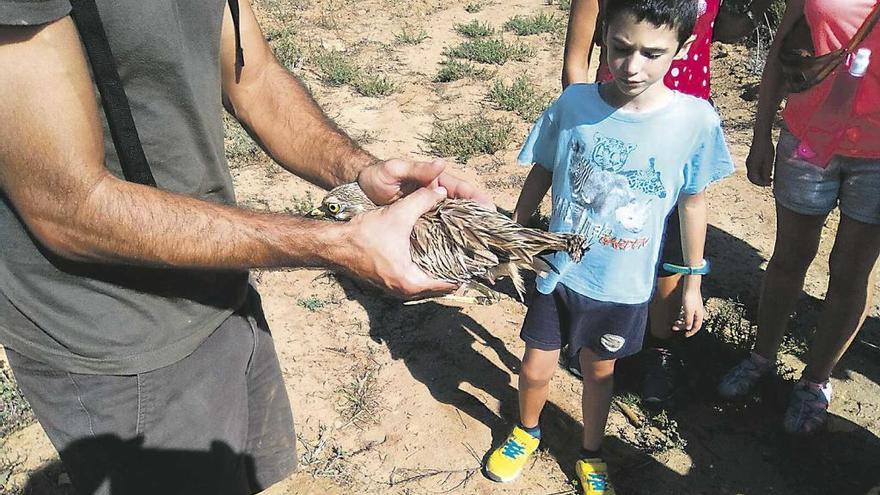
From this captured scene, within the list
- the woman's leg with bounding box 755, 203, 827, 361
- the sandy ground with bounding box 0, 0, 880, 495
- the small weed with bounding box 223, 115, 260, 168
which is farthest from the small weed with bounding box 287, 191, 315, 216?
the woman's leg with bounding box 755, 203, 827, 361

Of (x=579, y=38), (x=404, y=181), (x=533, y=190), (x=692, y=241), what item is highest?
(x=579, y=38)

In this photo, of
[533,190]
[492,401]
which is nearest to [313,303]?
[492,401]

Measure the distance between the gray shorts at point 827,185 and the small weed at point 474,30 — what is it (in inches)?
227

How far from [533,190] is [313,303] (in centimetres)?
228

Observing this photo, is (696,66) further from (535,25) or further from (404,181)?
(535,25)

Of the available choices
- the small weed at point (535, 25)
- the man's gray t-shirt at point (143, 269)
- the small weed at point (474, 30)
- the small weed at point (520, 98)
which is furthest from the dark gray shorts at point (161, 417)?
the small weed at point (535, 25)

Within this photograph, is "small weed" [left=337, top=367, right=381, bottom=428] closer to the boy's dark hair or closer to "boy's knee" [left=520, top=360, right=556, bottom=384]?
"boy's knee" [left=520, top=360, right=556, bottom=384]

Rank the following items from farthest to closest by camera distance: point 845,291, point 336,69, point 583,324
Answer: point 336,69 → point 845,291 → point 583,324

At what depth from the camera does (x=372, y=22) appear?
9578 millimetres

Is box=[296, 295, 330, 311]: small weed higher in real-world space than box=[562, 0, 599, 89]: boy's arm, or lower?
lower

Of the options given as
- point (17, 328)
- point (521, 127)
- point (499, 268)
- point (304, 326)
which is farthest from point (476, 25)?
point (17, 328)

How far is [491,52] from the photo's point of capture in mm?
8500

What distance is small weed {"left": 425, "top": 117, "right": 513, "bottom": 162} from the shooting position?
6.72m

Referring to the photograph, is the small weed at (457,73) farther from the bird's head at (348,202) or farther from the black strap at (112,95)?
the black strap at (112,95)
